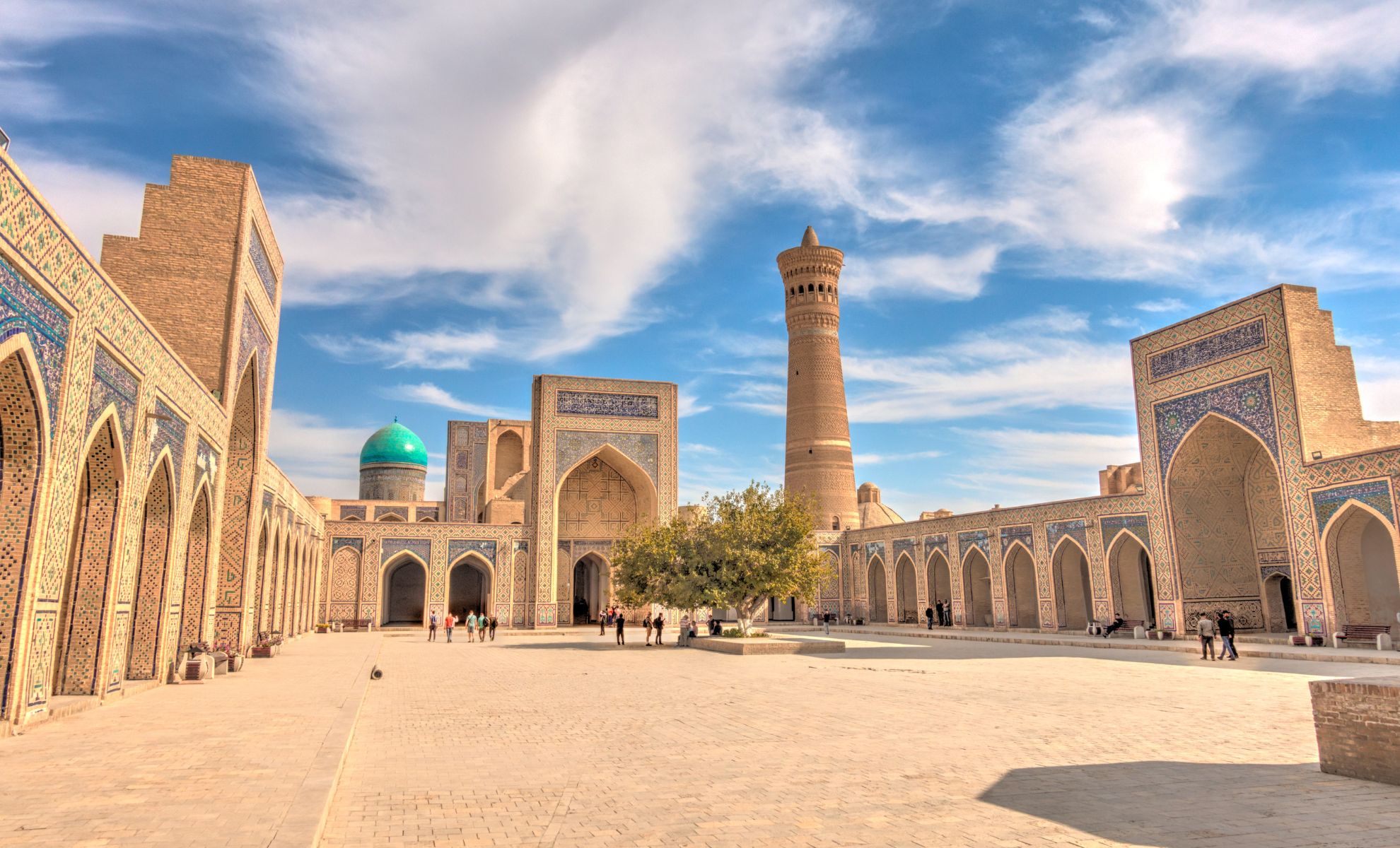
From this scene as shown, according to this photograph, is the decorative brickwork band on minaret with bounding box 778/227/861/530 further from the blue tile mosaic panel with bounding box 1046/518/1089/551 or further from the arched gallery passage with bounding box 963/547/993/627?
the blue tile mosaic panel with bounding box 1046/518/1089/551

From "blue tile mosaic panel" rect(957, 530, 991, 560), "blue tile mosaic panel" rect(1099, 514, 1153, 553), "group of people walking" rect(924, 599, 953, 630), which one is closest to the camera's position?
"blue tile mosaic panel" rect(1099, 514, 1153, 553)

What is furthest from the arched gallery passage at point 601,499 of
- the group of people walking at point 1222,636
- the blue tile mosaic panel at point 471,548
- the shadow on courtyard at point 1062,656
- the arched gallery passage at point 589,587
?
the group of people walking at point 1222,636

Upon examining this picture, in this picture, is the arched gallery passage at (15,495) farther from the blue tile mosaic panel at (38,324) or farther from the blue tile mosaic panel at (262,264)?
the blue tile mosaic panel at (262,264)

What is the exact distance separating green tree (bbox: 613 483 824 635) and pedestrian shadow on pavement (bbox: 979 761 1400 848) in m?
12.9

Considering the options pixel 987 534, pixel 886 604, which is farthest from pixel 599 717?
pixel 886 604

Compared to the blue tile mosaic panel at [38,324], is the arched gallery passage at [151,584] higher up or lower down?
lower down

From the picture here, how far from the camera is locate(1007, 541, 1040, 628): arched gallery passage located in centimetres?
2488

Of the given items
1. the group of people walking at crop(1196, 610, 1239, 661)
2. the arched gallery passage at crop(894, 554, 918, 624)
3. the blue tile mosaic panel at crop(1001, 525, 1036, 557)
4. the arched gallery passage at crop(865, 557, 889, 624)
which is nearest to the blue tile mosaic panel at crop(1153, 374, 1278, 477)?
the group of people walking at crop(1196, 610, 1239, 661)

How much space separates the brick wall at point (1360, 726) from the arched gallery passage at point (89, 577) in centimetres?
968

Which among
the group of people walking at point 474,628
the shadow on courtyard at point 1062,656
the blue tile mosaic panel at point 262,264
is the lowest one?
the shadow on courtyard at point 1062,656

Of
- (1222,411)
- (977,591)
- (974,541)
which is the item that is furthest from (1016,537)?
(1222,411)

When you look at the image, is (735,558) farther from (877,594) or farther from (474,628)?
(877,594)

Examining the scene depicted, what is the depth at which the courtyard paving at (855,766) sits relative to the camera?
163 inches

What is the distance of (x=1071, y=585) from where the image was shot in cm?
2370
